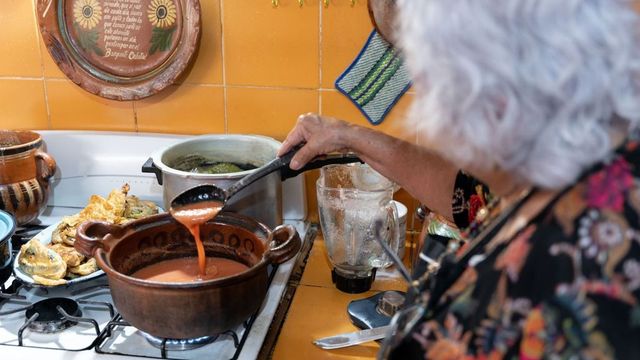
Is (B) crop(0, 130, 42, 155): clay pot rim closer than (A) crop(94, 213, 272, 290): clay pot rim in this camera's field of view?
No

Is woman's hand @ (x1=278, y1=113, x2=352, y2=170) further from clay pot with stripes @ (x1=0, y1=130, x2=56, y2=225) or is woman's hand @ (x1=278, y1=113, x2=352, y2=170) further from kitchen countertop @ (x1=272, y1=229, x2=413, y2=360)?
clay pot with stripes @ (x1=0, y1=130, x2=56, y2=225)

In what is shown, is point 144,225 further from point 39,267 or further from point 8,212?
point 8,212

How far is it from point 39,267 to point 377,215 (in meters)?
0.56

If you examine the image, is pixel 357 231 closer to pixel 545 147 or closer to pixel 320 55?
pixel 320 55

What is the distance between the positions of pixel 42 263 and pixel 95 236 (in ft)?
0.44

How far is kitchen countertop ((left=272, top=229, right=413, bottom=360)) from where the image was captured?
910mm

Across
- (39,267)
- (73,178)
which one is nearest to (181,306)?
(39,267)

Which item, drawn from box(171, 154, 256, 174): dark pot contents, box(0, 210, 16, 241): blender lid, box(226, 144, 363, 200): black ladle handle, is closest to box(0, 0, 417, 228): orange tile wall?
box(171, 154, 256, 174): dark pot contents

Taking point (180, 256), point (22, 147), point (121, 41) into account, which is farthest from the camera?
point (121, 41)

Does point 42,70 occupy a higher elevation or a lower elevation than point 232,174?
higher

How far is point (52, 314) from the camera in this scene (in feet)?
3.00

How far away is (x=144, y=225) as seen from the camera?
3.17 feet

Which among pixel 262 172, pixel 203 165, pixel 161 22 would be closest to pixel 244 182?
pixel 262 172

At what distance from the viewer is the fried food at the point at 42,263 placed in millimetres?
971
